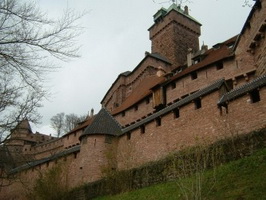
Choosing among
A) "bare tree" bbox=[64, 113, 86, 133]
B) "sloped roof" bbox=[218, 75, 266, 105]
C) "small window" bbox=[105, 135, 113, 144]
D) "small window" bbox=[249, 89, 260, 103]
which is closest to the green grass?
"small window" bbox=[249, 89, 260, 103]

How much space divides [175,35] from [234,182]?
2996cm

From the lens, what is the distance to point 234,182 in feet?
37.9

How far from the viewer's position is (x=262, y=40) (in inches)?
723

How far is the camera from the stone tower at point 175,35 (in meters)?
38.9

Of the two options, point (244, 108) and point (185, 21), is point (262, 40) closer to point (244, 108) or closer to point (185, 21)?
point (244, 108)

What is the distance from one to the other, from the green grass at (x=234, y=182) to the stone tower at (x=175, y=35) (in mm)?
25484

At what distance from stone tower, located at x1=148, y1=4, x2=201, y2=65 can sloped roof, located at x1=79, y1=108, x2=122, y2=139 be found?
14.2 meters

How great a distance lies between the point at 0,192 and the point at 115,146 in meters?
14.6

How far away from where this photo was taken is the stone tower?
38938 mm

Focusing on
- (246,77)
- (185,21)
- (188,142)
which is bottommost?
(188,142)

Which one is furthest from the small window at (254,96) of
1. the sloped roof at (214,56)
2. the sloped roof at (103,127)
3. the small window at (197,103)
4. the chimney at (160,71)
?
the chimney at (160,71)

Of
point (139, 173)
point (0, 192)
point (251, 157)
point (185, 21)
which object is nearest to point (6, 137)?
point (139, 173)

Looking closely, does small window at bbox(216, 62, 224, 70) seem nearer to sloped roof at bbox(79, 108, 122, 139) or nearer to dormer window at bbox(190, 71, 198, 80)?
dormer window at bbox(190, 71, 198, 80)

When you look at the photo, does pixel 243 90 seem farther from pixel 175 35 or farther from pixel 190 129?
pixel 175 35
